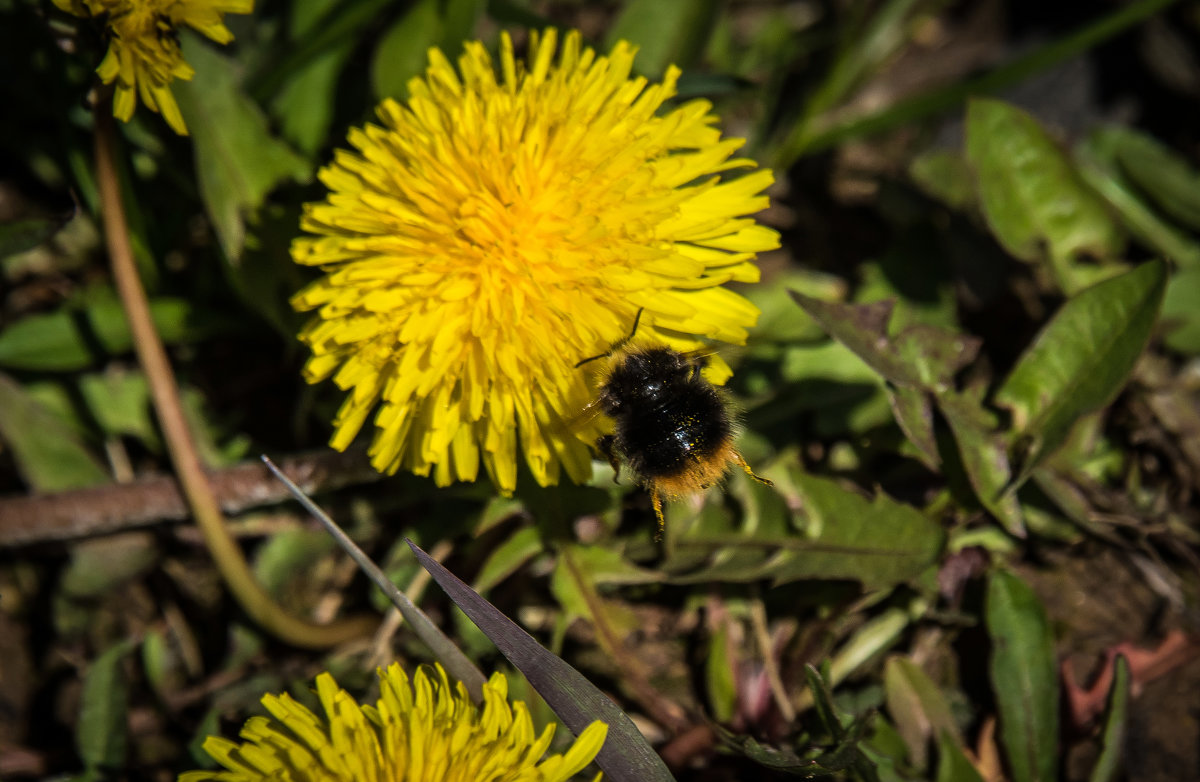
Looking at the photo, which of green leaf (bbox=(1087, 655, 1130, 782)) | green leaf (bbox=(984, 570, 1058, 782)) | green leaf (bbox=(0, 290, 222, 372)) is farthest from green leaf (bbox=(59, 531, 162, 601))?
A: green leaf (bbox=(1087, 655, 1130, 782))

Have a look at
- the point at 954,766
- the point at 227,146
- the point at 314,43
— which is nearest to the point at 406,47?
the point at 314,43

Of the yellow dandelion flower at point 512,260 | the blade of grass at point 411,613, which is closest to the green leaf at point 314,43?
the yellow dandelion flower at point 512,260

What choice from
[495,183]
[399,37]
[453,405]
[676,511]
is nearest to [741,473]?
[676,511]

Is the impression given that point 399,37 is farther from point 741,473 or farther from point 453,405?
point 741,473

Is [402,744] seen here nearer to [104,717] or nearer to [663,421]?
[663,421]

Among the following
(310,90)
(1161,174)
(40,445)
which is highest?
(310,90)

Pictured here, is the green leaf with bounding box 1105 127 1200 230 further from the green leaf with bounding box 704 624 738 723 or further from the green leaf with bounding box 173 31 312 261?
the green leaf with bounding box 173 31 312 261
